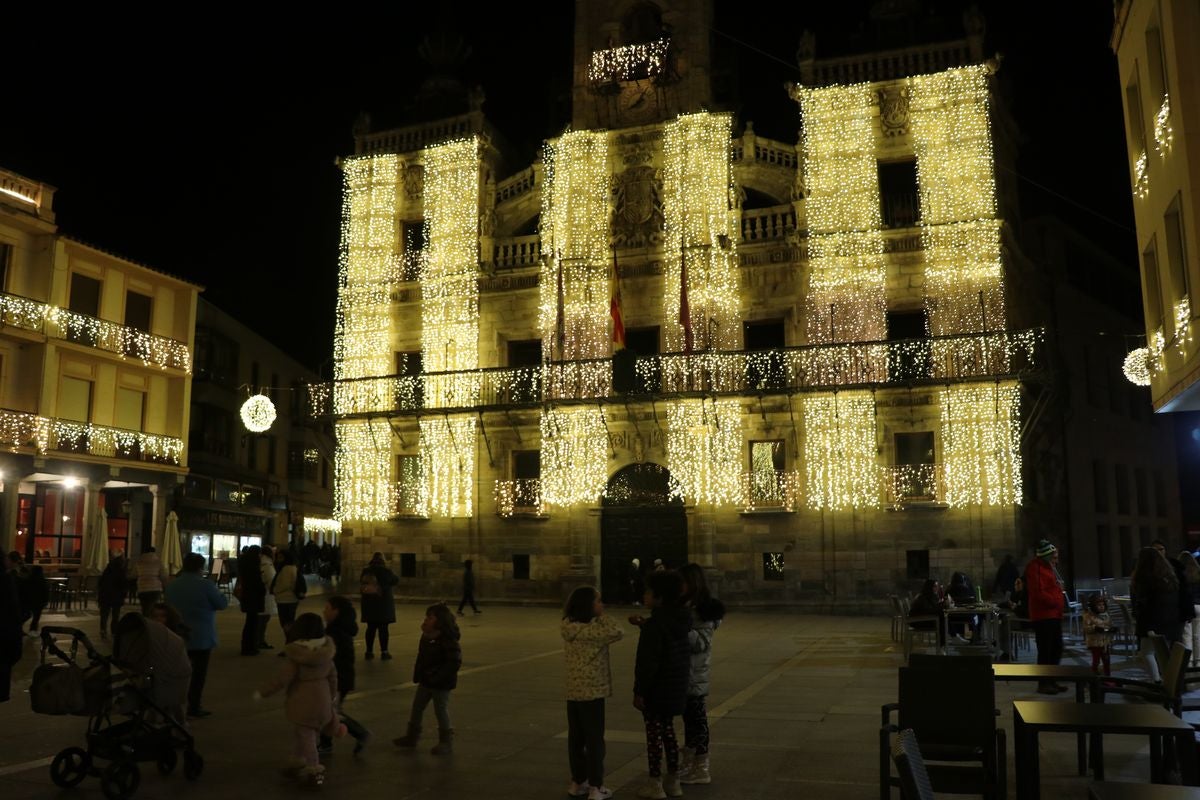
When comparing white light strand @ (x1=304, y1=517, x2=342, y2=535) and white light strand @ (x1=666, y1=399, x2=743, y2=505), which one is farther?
white light strand @ (x1=304, y1=517, x2=342, y2=535)

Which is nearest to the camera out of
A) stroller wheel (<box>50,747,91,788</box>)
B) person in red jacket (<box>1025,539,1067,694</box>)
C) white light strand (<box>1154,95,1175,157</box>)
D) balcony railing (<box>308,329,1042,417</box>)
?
stroller wheel (<box>50,747,91,788</box>)

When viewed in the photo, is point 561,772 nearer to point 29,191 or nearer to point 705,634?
point 705,634

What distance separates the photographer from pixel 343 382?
2870cm

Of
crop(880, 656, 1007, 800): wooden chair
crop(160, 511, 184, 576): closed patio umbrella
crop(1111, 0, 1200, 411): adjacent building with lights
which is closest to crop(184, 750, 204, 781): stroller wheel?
crop(880, 656, 1007, 800): wooden chair

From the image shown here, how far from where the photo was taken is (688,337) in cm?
2462

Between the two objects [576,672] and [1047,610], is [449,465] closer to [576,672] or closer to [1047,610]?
[1047,610]

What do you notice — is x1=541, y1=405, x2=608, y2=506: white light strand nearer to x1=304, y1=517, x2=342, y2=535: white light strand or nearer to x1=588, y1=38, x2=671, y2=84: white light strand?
x1=588, y1=38, x2=671, y2=84: white light strand

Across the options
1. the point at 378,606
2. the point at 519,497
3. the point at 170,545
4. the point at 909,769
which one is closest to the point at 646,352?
the point at 519,497

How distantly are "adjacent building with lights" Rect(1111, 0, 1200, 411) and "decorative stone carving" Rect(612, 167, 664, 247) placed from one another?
13.3 metres

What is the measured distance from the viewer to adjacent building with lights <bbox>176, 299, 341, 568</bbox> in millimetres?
37281

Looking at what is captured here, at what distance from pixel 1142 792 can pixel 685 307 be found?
67.6 feet

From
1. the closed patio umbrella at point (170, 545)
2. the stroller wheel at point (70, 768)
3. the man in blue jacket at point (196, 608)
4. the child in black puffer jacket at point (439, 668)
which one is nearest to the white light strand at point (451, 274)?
the closed patio umbrella at point (170, 545)

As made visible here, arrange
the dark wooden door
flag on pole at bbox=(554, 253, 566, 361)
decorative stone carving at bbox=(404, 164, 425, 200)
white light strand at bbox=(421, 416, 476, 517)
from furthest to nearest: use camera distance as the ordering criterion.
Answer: decorative stone carving at bbox=(404, 164, 425, 200), white light strand at bbox=(421, 416, 476, 517), flag on pole at bbox=(554, 253, 566, 361), the dark wooden door

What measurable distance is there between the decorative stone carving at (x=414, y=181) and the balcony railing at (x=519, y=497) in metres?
8.78
